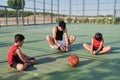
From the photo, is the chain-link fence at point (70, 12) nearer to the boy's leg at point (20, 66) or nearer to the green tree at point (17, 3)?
the green tree at point (17, 3)

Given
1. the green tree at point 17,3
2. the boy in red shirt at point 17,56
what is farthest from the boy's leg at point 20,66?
the green tree at point 17,3

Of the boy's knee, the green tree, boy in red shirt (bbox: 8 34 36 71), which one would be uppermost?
the green tree

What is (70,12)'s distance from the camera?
3722 cm

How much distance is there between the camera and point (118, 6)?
3353 centimetres

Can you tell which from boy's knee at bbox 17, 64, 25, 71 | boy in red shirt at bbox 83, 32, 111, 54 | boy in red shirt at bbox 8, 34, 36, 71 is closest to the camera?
boy's knee at bbox 17, 64, 25, 71

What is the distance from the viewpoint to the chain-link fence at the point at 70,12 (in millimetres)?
30188

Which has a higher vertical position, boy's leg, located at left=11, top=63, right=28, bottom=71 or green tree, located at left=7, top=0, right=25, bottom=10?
green tree, located at left=7, top=0, right=25, bottom=10

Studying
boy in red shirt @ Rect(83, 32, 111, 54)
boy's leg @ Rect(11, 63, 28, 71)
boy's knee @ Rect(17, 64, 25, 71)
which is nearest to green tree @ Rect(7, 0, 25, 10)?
boy in red shirt @ Rect(83, 32, 111, 54)

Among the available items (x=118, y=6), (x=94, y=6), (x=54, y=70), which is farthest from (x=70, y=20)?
(x=54, y=70)

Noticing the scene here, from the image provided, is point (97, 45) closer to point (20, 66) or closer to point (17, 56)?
point (17, 56)

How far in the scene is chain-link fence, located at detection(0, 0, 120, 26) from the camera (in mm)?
30188

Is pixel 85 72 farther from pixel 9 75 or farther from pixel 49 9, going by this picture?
pixel 49 9

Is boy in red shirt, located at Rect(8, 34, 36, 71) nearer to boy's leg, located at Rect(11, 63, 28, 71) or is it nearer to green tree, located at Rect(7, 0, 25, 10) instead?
boy's leg, located at Rect(11, 63, 28, 71)

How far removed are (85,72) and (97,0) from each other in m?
31.5
